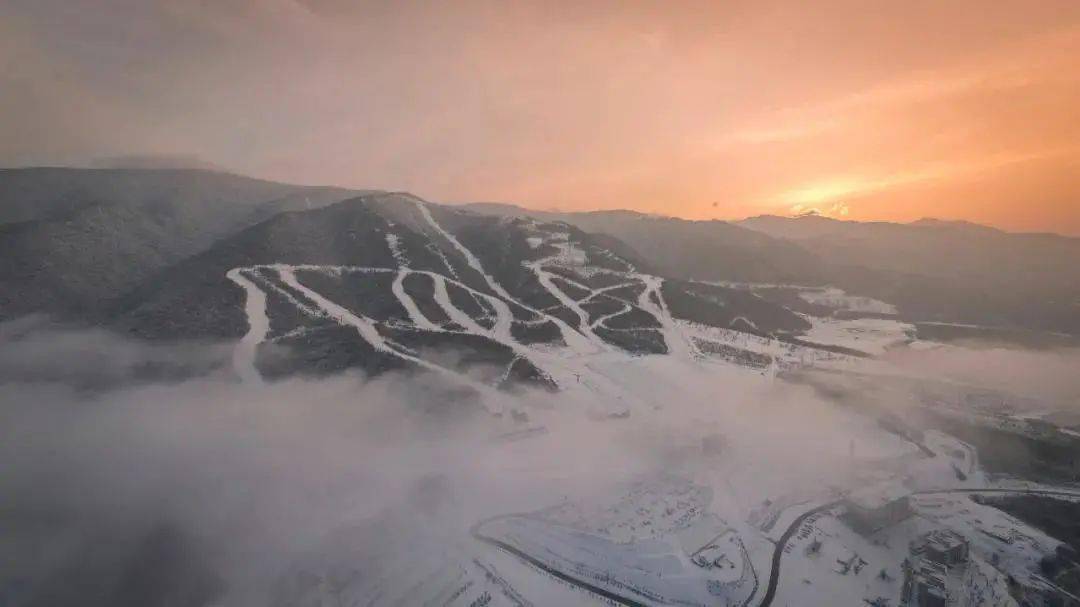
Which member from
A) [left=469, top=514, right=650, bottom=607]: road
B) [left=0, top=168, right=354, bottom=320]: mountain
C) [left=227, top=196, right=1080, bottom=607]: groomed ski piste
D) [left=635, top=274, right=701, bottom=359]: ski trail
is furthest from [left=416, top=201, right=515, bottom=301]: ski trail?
[left=469, top=514, right=650, bottom=607]: road

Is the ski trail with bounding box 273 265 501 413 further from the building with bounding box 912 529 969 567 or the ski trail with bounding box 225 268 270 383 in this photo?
the building with bounding box 912 529 969 567

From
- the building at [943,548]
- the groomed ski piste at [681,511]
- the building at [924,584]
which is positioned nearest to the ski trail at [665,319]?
the groomed ski piste at [681,511]

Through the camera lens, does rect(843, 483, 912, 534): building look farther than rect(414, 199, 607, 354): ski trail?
No

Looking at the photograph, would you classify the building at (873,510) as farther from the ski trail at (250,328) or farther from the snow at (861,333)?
the ski trail at (250,328)

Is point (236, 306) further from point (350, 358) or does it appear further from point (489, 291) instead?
point (489, 291)

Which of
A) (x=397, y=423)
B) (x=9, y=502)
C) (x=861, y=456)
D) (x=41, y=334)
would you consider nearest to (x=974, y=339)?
(x=861, y=456)

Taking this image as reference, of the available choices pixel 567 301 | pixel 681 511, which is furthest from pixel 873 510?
pixel 567 301
